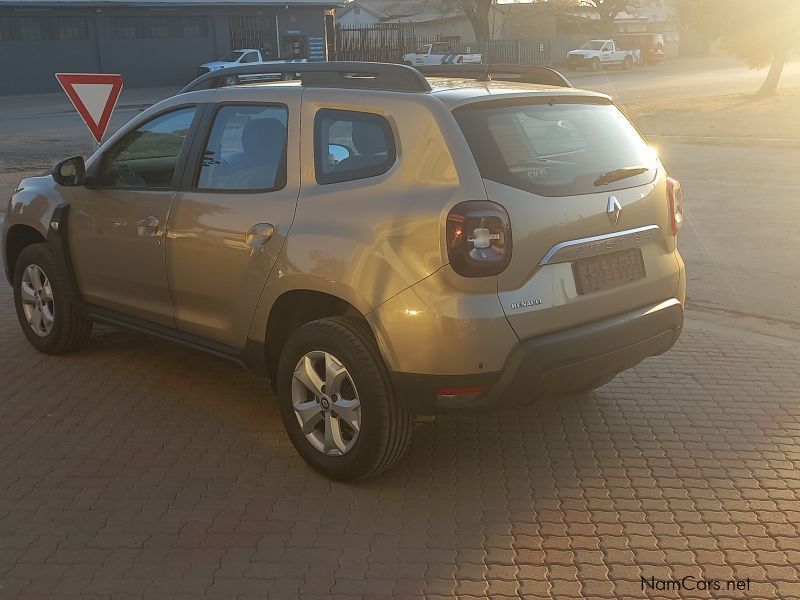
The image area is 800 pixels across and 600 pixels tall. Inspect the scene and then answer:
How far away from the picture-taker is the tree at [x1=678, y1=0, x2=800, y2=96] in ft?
98.9

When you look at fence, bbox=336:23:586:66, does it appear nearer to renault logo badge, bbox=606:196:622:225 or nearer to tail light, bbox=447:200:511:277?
renault logo badge, bbox=606:196:622:225

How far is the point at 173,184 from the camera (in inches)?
209

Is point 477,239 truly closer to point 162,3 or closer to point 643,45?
point 162,3

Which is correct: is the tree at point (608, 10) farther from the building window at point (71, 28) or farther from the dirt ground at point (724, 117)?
the building window at point (71, 28)

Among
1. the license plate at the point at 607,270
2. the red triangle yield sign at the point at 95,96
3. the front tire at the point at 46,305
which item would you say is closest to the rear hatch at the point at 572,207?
the license plate at the point at 607,270

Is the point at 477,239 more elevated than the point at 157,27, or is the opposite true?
the point at 477,239

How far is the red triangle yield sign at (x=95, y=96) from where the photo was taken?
8.99 m

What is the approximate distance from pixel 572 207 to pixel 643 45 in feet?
187

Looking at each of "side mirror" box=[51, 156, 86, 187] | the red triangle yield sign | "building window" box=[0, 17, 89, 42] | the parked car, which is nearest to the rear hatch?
"side mirror" box=[51, 156, 86, 187]

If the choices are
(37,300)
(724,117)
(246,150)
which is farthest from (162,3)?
(246,150)

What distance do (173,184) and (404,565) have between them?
8.34ft

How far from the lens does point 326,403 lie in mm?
4477

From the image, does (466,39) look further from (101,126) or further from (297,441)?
(297,441)

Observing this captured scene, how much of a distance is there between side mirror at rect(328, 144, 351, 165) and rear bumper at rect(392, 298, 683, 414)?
3.45 feet
